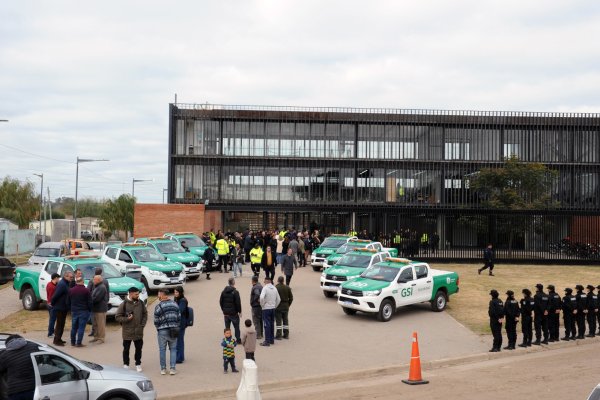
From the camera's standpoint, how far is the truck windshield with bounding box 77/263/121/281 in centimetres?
1798

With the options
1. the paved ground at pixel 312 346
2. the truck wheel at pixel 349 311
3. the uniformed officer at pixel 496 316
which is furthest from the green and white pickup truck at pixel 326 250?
the uniformed officer at pixel 496 316

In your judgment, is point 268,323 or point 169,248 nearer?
point 268,323

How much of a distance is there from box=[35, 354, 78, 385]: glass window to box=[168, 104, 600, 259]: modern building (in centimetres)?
4516

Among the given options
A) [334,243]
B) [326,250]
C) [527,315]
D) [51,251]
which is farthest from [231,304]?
[51,251]

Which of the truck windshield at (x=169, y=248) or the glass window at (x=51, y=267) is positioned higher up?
the truck windshield at (x=169, y=248)

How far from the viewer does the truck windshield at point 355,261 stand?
2277 centimetres

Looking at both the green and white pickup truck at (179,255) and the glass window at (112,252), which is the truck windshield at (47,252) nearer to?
the green and white pickup truck at (179,255)

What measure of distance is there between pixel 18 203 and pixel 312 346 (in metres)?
61.9

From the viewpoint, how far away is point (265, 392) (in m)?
11.7

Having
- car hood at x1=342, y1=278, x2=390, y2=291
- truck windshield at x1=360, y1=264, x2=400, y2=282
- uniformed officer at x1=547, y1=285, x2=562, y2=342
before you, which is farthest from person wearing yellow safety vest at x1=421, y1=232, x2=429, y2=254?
uniformed officer at x1=547, y1=285, x2=562, y2=342

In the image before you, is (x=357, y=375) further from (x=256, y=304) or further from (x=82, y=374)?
(x=82, y=374)

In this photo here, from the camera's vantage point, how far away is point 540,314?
16.4 meters

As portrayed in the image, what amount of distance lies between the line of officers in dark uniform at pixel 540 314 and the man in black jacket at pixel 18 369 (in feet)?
34.2

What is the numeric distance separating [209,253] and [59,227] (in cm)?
4812
